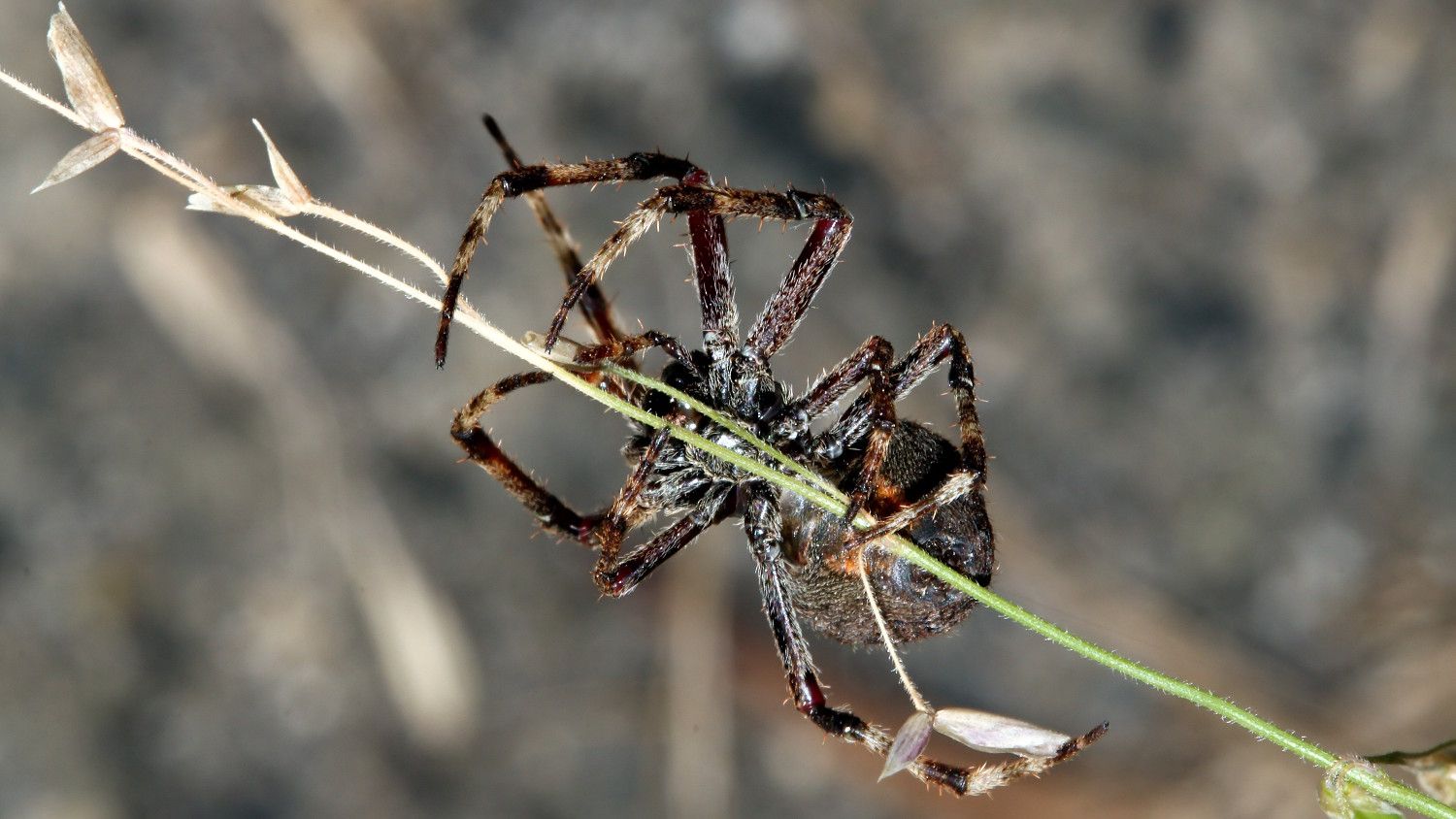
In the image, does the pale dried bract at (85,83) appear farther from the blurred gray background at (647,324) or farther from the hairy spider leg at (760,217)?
the blurred gray background at (647,324)

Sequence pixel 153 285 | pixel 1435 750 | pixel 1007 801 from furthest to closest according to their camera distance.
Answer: pixel 153 285
pixel 1007 801
pixel 1435 750

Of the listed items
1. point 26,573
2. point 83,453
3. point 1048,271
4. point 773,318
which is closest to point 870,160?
point 1048,271

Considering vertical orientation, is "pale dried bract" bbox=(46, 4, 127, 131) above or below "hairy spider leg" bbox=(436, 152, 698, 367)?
below

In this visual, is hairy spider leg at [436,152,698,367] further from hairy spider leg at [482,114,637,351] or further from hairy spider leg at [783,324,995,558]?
hairy spider leg at [783,324,995,558]

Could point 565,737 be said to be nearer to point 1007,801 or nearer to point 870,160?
point 1007,801

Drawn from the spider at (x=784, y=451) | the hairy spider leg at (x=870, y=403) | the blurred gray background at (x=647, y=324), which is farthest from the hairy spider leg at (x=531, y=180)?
the blurred gray background at (x=647, y=324)

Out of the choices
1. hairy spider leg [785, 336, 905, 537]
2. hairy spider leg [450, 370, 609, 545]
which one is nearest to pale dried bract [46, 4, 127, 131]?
hairy spider leg [450, 370, 609, 545]
